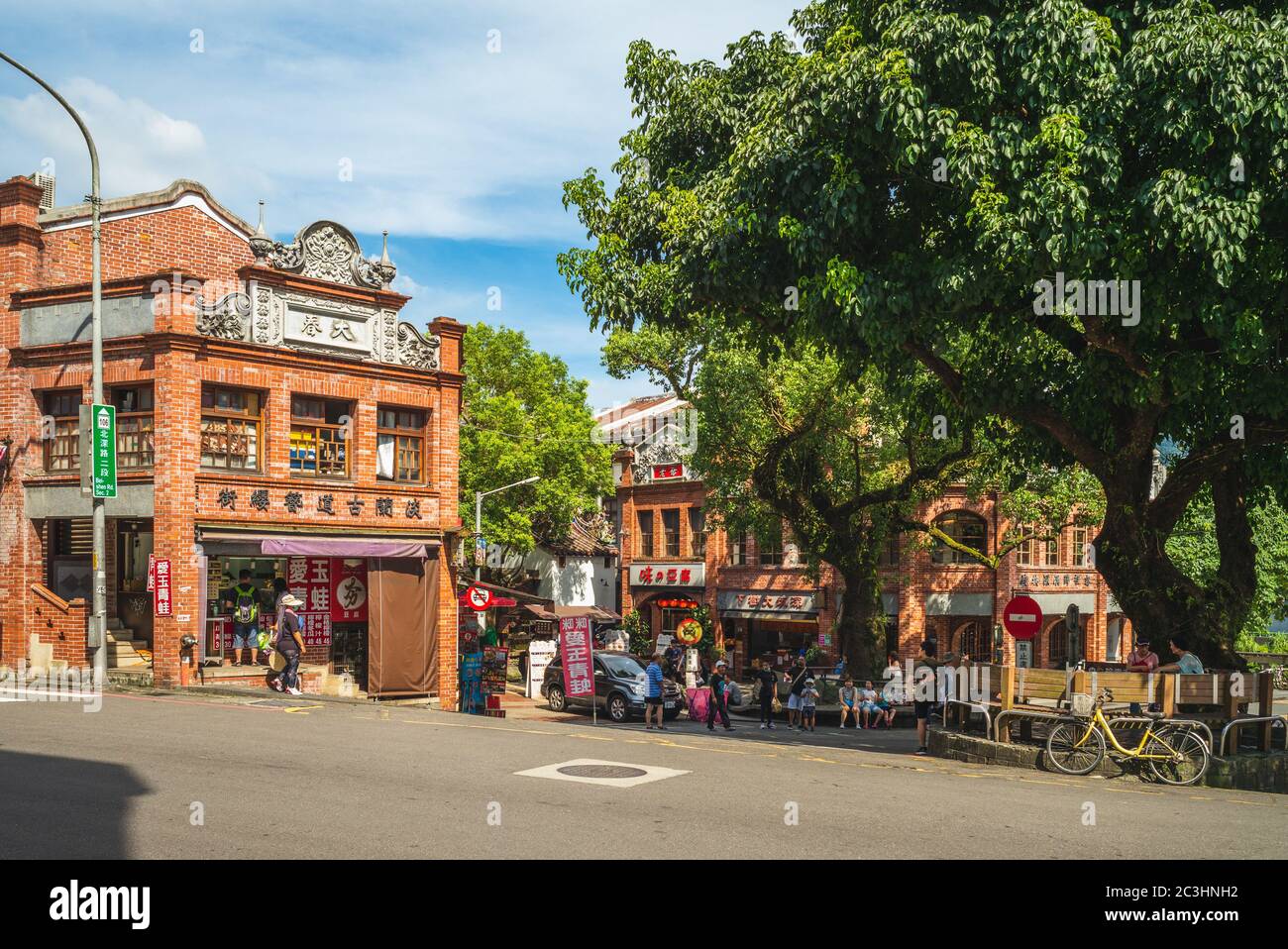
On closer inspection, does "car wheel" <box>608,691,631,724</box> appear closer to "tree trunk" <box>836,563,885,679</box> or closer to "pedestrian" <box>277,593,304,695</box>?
"tree trunk" <box>836,563,885,679</box>

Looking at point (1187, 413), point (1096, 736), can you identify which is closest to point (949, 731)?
point (1096, 736)

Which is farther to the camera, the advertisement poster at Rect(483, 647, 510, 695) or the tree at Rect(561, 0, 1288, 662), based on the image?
the advertisement poster at Rect(483, 647, 510, 695)

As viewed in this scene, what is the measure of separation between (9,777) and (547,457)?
114ft

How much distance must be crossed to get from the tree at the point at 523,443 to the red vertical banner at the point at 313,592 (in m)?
18.3

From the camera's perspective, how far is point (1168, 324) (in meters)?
14.5

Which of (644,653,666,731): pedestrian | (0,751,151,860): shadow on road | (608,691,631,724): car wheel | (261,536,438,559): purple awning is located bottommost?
(608,691,631,724): car wheel

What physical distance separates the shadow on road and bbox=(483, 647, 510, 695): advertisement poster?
14.6 m

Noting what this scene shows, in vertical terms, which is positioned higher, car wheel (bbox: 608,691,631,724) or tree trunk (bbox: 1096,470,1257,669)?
tree trunk (bbox: 1096,470,1257,669)

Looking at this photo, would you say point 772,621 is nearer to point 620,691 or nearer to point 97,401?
point 620,691

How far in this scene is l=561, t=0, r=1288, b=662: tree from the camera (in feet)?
41.0

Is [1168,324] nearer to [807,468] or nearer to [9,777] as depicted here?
[9,777]

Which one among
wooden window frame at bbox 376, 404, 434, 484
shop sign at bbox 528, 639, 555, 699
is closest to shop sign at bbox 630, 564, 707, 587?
shop sign at bbox 528, 639, 555, 699

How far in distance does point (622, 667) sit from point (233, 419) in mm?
11006

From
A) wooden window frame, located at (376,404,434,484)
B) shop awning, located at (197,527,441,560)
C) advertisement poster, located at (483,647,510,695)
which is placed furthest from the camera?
advertisement poster, located at (483,647,510,695)
